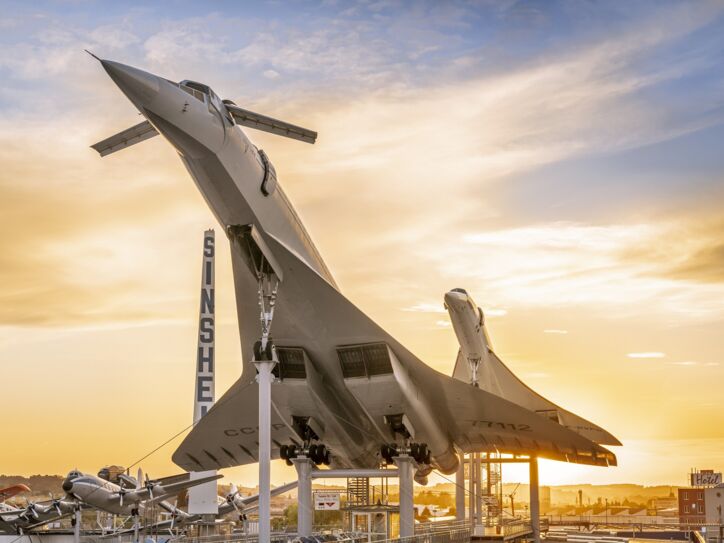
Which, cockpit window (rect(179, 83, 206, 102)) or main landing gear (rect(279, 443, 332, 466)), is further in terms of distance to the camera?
main landing gear (rect(279, 443, 332, 466))

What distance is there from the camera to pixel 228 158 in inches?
893

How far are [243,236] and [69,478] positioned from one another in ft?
71.6

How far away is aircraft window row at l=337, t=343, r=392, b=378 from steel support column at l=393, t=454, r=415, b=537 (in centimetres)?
448

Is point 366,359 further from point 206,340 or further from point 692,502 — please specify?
point 692,502

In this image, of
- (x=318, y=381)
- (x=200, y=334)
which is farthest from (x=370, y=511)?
(x=200, y=334)

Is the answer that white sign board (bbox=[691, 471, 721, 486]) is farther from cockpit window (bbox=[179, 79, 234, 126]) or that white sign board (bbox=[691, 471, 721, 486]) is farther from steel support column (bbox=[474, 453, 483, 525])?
cockpit window (bbox=[179, 79, 234, 126])

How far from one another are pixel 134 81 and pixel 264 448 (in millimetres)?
9319

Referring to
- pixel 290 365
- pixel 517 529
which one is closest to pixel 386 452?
pixel 290 365

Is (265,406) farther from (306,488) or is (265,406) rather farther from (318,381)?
(306,488)

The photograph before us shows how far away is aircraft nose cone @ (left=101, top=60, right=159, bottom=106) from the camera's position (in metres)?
19.4

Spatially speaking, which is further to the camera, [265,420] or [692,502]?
[692,502]

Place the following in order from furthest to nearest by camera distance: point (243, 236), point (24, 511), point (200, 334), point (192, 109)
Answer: point (24, 511)
point (200, 334)
point (243, 236)
point (192, 109)

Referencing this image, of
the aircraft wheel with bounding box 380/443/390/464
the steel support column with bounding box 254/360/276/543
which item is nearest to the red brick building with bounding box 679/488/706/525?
the aircraft wheel with bounding box 380/443/390/464

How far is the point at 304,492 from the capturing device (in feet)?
108
